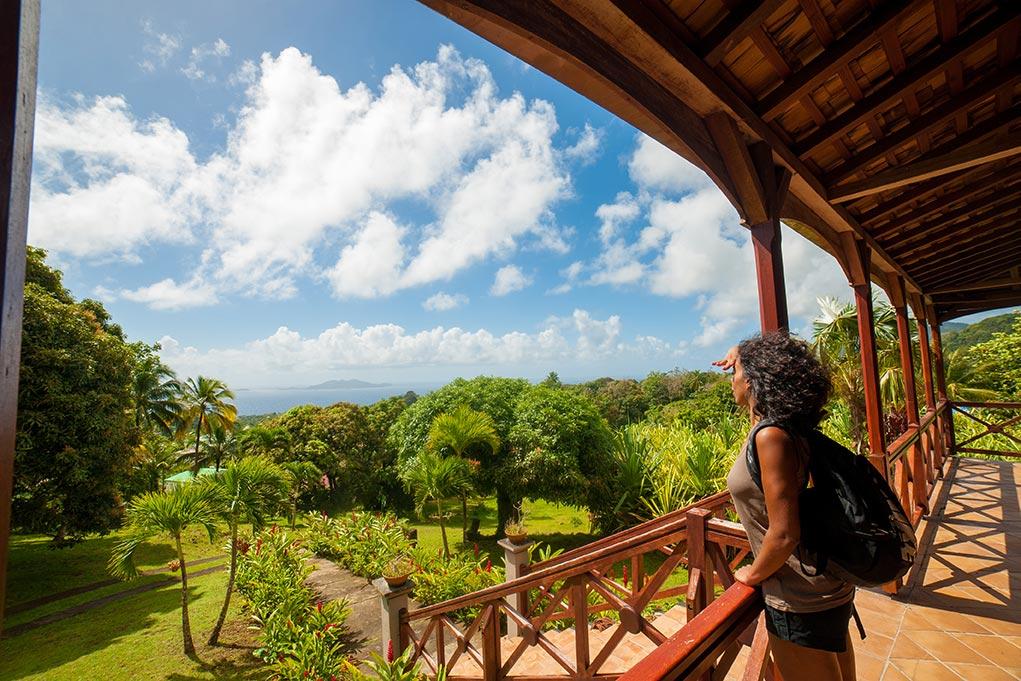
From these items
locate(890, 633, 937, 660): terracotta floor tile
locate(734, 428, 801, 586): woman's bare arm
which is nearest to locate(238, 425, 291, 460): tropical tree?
locate(890, 633, 937, 660): terracotta floor tile

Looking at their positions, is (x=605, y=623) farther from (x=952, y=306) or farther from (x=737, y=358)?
(x=952, y=306)

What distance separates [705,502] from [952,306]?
8983mm

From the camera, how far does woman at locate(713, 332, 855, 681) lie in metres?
1.41

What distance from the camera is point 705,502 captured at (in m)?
2.81

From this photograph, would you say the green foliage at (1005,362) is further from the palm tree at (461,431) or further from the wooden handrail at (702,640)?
the wooden handrail at (702,640)

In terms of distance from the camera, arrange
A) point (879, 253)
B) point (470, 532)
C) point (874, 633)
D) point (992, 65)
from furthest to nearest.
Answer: point (470, 532) → point (879, 253) → point (874, 633) → point (992, 65)

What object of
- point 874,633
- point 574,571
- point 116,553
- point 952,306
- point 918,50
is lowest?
point 116,553

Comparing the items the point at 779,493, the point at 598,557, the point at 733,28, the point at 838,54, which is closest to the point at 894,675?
the point at 598,557

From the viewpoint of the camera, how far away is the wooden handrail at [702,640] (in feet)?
3.81

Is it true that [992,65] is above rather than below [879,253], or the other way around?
above

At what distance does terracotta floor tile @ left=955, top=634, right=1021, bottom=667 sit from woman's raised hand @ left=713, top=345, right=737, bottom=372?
2730mm

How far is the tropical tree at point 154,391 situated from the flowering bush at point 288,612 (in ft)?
39.4

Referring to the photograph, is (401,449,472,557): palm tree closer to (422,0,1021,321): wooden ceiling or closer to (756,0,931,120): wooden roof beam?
(422,0,1021,321): wooden ceiling

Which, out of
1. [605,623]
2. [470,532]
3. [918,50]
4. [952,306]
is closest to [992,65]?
[918,50]
